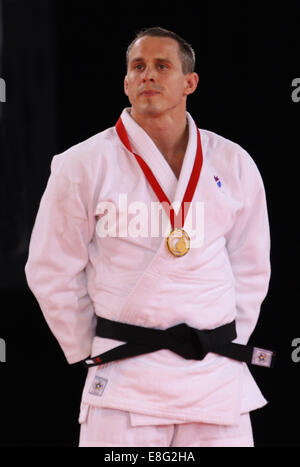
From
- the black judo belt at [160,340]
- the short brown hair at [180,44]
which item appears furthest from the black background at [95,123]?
the black judo belt at [160,340]

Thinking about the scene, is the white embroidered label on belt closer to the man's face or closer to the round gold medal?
the round gold medal

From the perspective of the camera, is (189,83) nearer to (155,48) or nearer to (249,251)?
(155,48)

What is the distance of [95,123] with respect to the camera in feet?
11.0

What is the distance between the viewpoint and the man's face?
8.50ft

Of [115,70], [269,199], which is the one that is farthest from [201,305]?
[115,70]

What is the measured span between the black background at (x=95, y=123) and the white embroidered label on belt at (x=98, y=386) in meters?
0.95

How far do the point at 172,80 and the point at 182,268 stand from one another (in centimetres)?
61

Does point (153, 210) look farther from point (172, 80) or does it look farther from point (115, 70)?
point (115, 70)

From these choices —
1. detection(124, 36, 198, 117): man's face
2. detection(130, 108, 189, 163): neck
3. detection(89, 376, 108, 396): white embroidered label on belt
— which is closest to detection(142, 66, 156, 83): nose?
detection(124, 36, 198, 117): man's face

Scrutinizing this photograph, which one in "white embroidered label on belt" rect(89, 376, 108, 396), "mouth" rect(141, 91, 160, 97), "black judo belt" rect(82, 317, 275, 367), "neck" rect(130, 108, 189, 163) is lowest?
"white embroidered label on belt" rect(89, 376, 108, 396)

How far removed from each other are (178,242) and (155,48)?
644 millimetres

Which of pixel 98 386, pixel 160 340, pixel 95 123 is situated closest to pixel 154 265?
pixel 160 340

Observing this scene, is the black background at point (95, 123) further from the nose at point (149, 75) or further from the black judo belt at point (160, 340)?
the black judo belt at point (160, 340)

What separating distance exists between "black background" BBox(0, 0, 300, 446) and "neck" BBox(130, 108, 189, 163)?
2.19 feet
